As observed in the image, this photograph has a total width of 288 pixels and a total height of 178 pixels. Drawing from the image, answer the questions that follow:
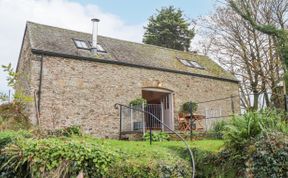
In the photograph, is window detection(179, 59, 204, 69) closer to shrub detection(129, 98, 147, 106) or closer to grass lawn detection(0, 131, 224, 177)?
shrub detection(129, 98, 147, 106)

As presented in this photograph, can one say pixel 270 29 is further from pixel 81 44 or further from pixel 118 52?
pixel 81 44

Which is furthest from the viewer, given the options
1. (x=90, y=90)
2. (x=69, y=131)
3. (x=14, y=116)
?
(x=90, y=90)

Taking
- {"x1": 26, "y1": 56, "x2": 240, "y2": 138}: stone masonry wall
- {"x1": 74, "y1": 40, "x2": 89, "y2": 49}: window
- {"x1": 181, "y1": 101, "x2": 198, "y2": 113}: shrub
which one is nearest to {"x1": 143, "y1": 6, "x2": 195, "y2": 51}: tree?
{"x1": 26, "y1": 56, "x2": 240, "y2": 138}: stone masonry wall

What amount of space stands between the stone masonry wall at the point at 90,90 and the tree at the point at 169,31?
14754 mm

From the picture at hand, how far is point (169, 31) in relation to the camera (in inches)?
1173

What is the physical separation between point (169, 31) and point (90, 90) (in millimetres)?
18140

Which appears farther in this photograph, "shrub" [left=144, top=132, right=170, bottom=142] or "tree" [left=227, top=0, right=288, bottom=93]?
"tree" [left=227, top=0, right=288, bottom=93]

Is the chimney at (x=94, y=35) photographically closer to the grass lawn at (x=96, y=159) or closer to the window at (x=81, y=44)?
the window at (x=81, y=44)

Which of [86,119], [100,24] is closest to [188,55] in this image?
[100,24]

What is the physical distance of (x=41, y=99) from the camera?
11930mm

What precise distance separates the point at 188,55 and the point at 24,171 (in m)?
14.7

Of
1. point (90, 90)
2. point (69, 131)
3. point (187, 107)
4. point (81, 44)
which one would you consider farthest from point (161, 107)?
point (69, 131)

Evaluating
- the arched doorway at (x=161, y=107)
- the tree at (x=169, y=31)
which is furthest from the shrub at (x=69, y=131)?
the tree at (x=169, y=31)

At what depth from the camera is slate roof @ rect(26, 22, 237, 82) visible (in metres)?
13.2
